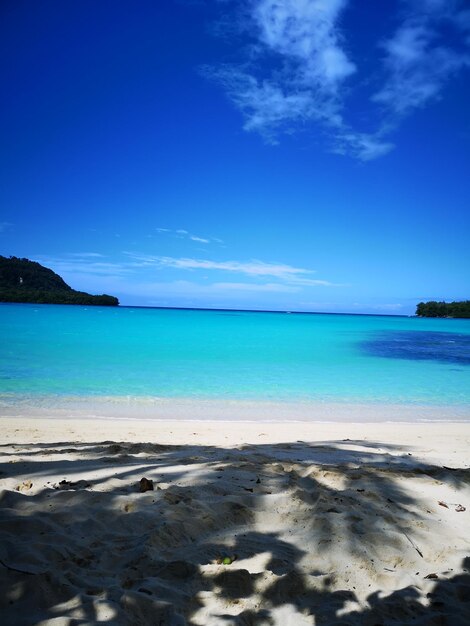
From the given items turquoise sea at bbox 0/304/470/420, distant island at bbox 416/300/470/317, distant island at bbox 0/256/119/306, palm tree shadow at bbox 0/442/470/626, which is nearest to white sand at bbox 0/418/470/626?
palm tree shadow at bbox 0/442/470/626

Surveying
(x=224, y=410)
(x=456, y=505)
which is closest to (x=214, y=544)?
(x=456, y=505)

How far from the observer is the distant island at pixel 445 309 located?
133 meters

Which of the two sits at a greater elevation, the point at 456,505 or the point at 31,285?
the point at 31,285

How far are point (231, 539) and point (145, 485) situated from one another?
119cm

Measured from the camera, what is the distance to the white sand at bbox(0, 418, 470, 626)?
223 centimetres

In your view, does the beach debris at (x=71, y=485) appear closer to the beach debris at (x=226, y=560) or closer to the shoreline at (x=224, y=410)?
the beach debris at (x=226, y=560)

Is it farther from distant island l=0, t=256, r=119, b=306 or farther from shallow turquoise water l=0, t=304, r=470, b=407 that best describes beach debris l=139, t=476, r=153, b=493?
distant island l=0, t=256, r=119, b=306

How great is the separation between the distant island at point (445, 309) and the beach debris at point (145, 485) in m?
152

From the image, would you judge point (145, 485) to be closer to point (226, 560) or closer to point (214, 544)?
point (214, 544)

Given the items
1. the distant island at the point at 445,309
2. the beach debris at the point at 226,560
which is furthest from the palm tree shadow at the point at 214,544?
the distant island at the point at 445,309

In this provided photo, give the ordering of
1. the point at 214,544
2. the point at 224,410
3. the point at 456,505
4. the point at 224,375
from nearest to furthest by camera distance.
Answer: the point at 214,544
the point at 456,505
the point at 224,410
the point at 224,375

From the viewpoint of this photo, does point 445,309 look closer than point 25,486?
No

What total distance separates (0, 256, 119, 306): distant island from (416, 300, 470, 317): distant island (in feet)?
424

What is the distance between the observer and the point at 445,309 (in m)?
139
